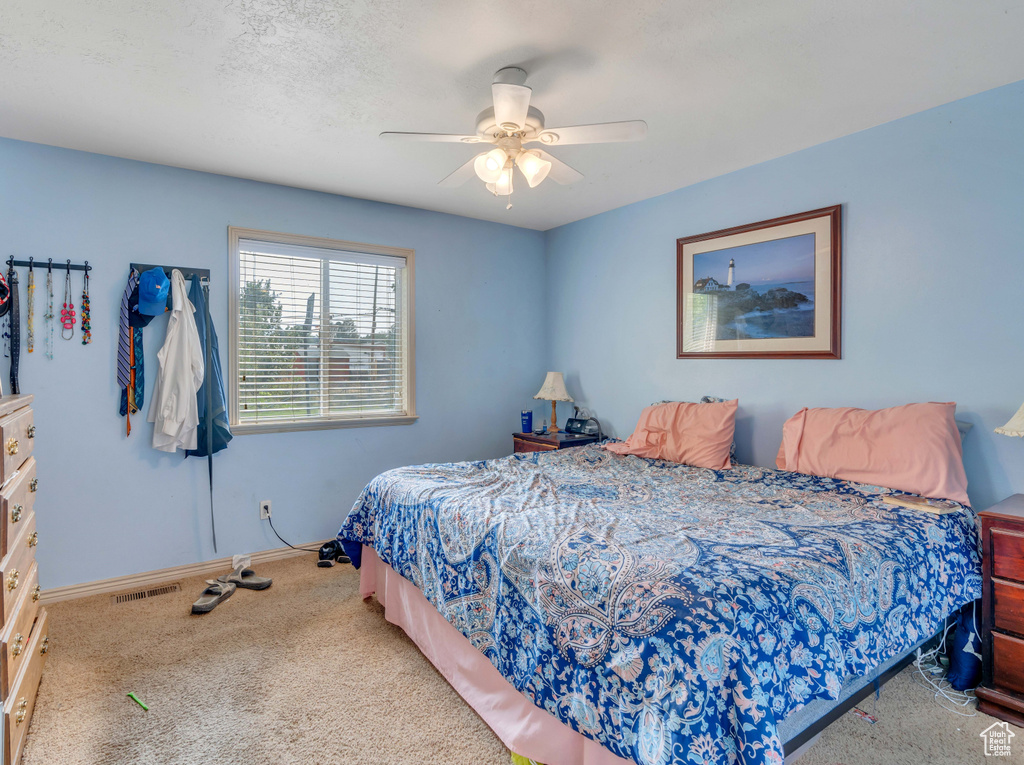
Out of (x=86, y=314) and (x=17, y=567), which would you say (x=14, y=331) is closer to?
(x=86, y=314)

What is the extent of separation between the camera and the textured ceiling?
1793 mm

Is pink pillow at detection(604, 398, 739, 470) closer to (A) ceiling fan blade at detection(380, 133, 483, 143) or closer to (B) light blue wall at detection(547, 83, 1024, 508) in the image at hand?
(B) light blue wall at detection(547, 83, 1024, 508)

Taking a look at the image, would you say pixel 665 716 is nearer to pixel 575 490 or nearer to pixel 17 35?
pixel 575 490

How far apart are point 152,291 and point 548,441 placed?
2.64 metres

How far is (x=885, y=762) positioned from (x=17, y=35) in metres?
3.82

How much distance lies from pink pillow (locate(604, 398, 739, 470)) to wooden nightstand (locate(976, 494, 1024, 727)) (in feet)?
3.81

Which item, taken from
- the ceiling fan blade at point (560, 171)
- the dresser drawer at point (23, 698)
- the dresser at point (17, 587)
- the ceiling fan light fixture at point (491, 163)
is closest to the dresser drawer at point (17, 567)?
the dresser at point (17, 587)

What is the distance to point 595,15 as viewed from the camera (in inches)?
70.9

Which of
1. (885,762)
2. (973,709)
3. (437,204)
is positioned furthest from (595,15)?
(973,709)

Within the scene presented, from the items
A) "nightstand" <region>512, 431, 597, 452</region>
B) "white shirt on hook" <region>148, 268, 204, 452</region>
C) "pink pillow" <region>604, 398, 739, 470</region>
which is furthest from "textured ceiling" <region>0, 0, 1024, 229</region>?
"nightstand" <region>512, 431, 597, 452</region>

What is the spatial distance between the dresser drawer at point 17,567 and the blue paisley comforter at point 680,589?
4.26ft

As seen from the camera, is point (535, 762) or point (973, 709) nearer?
point (535, 762)

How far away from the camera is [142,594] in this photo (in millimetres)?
2979

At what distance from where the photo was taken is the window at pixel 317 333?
3445mm
